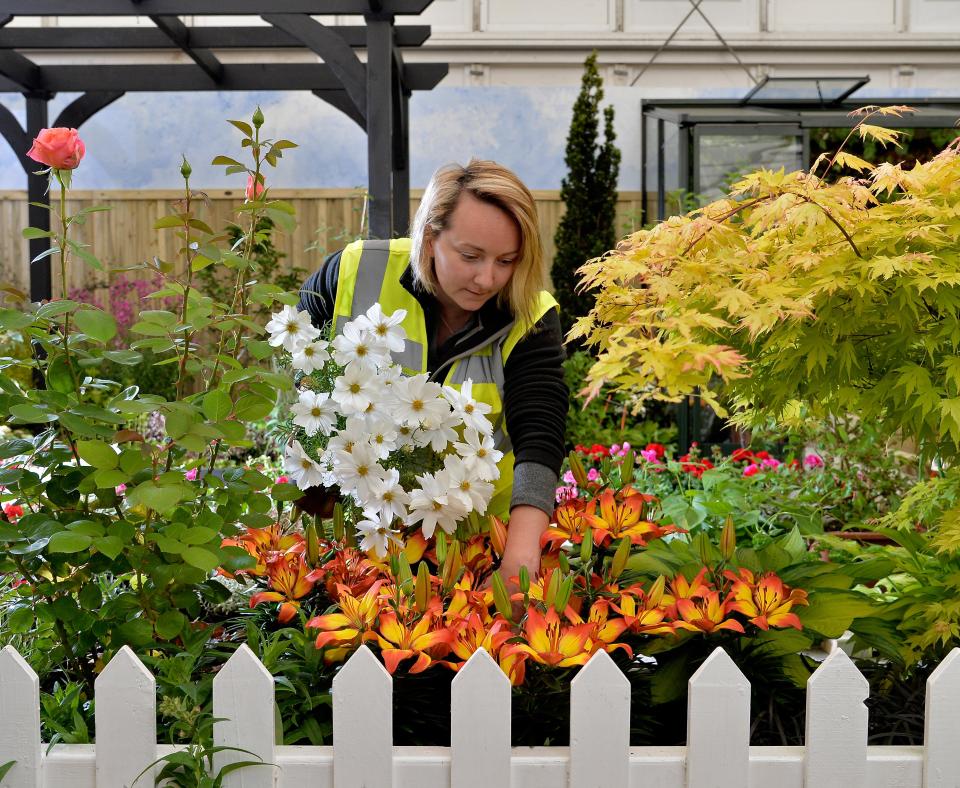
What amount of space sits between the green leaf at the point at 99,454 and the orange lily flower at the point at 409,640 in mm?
381

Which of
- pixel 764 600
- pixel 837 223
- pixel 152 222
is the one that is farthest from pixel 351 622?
pixel 152 222

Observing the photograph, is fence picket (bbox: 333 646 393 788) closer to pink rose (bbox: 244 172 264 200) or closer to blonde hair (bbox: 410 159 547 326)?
pink rose (bbox: 244 172 264 200)

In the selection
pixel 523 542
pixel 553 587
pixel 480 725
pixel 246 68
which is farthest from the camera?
pixel 246 68

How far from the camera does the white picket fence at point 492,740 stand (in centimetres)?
104

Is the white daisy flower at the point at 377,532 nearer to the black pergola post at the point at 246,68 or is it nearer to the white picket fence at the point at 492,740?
the white picket fence at the point at 492,740

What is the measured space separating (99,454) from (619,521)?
0.77 metres

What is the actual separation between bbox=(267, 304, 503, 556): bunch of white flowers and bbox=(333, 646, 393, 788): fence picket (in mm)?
280

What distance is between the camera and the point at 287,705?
1158 mm

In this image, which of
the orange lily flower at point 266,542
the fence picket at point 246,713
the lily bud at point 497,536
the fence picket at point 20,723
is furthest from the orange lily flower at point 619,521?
the fence picket at point 20,723

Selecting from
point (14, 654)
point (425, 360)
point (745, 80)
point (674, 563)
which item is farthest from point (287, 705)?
point (745, 80)

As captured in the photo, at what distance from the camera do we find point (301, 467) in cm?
135

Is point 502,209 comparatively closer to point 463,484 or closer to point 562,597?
point 463,484

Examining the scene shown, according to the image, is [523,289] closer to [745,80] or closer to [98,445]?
[98,445]

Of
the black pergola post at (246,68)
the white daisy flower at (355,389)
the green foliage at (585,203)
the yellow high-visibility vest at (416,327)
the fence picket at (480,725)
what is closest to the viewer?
the fence picket at (480,725)
